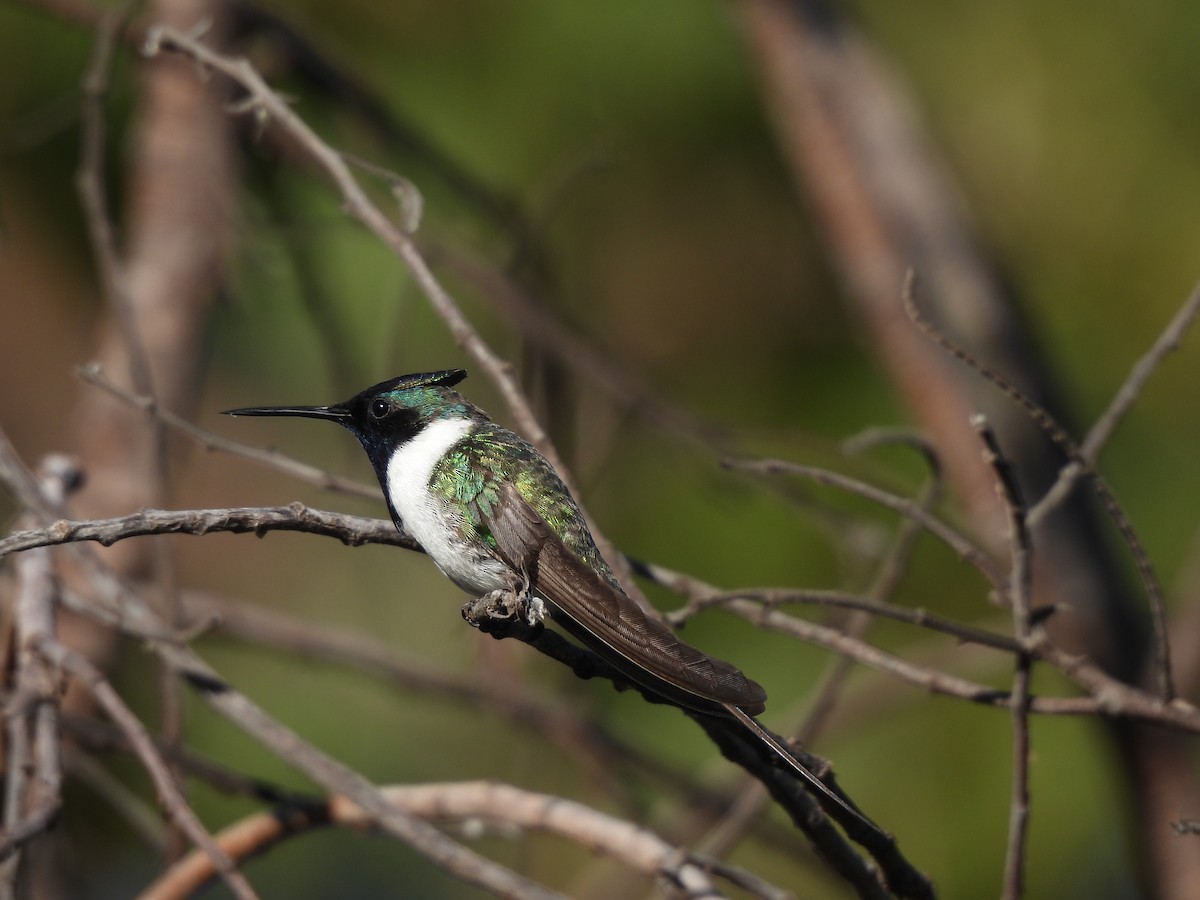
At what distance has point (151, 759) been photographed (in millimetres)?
1768

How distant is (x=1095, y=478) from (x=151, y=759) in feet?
4.18

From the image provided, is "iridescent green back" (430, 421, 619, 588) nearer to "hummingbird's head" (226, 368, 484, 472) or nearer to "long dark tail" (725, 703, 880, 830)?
"hummingbird's head" (226, 368, 484, 472)

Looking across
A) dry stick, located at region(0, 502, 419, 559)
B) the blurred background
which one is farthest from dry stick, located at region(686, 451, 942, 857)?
dry stick, located at region(0, 502, 419, 559)

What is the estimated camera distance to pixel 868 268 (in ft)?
13.4

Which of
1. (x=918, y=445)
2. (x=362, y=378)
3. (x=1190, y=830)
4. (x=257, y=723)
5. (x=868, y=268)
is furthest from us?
(x=868, y=268)

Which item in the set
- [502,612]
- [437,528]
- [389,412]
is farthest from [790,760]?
[389,412]

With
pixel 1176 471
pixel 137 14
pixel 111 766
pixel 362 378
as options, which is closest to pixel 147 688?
pixel 111 766

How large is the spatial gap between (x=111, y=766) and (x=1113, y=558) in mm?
3759

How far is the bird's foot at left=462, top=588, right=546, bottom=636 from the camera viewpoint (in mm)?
1577

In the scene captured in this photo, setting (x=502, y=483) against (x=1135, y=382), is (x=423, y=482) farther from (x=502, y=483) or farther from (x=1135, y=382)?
(x=1135, y=382)

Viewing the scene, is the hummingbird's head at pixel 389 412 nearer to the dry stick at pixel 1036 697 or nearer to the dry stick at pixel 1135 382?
the dry stick at pixel 1036 697

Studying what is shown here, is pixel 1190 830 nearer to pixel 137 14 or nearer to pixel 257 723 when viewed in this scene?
pixel 257 723

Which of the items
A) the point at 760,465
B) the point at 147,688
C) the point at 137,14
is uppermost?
the point at 137,14

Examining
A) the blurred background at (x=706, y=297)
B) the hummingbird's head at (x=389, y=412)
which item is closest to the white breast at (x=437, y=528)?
the hummingbird's head at (x=389, y=412)
